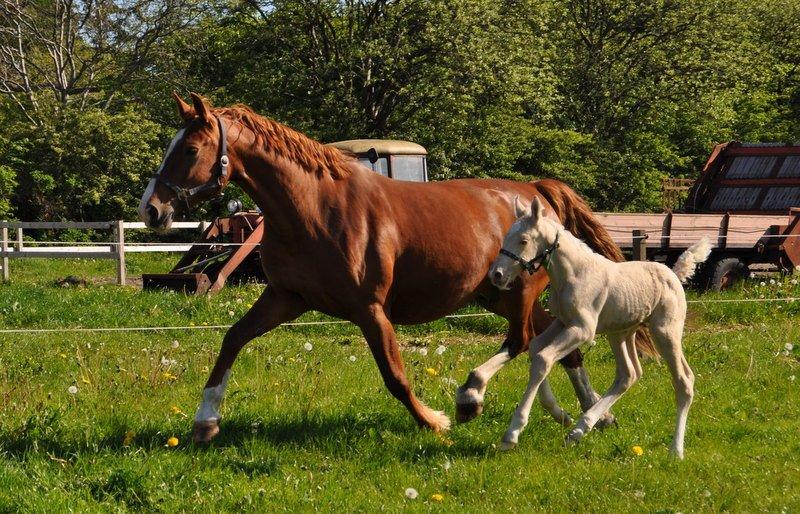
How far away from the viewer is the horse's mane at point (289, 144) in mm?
6812

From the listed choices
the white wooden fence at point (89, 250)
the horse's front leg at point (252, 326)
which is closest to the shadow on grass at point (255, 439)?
the horse's front leg at point (252, 326)

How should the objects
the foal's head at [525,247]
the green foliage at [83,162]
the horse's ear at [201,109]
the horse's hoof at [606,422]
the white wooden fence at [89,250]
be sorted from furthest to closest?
1. the green foliage at [83,162]
2. the white wooden fence at [89,250]
3. the horse's hoof at [606,422]
4. the horse's ear at [201,109]
5. the foal's head at [525,247]

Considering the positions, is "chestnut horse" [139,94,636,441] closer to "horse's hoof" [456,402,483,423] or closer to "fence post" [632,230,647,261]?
"horse's hoof" [456,402,483,423]

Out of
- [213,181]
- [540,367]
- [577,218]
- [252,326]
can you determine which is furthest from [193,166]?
[577,218]

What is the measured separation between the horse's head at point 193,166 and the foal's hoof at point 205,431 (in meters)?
1.29

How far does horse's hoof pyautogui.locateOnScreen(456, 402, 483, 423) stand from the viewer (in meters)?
6.59

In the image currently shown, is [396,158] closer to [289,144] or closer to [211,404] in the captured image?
[289,144]

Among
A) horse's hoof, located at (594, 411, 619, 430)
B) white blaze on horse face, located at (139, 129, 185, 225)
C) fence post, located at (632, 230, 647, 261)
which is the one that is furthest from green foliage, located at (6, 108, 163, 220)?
horse's hoof, located at (594, 411, 619, 430)

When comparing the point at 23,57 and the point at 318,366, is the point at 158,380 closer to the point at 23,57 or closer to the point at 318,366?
the point at 318,366

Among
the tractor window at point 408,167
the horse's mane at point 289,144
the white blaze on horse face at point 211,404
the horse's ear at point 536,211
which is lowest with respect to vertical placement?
the white blaze on horse face at point 211,404

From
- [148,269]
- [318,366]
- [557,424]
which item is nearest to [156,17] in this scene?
[148,269]

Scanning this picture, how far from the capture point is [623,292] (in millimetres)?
6398

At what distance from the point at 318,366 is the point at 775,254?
35.8 feet

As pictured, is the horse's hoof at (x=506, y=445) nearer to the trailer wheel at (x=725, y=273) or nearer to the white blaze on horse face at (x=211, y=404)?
the white blaze on horse face at (x=211, y=404)
